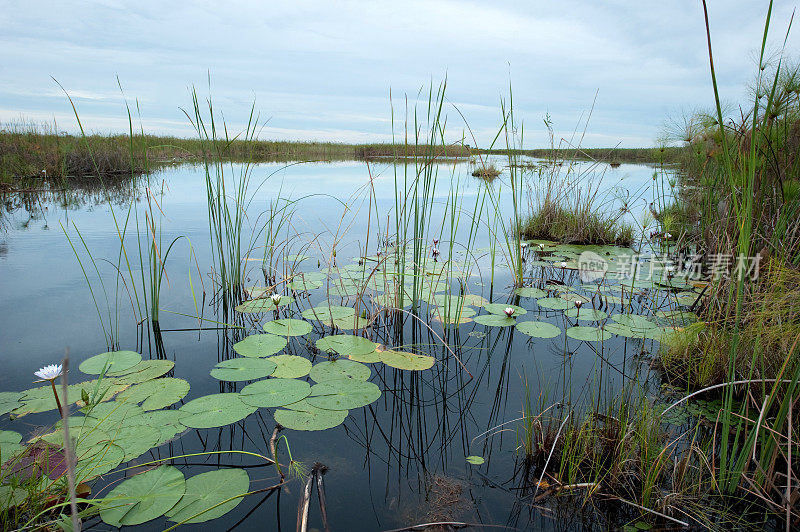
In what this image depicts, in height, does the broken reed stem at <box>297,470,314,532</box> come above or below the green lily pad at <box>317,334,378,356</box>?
below

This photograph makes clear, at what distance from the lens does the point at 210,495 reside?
1.19 m

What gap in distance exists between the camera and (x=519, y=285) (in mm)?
3178

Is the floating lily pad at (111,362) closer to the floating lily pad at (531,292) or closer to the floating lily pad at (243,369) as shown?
the floating lily pad at (243,369)

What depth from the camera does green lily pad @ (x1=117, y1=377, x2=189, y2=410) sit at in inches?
63.4

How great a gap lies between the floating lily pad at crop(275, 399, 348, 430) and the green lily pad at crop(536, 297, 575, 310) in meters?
1.68

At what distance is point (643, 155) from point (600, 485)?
27798mm

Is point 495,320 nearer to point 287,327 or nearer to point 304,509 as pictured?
point 287,327

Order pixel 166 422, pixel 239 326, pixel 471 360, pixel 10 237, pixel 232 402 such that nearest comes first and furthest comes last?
pixel 166 422 < pixel 232 402 < pixel 471 360 < pixel 239 326 < pixel 10 237

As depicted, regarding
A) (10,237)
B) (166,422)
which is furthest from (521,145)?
(10,237)

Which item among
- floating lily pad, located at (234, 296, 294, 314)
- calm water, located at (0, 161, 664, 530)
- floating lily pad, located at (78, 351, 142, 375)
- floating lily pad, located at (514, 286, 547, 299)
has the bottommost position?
calm water, located at (0, 161, 664, 530)

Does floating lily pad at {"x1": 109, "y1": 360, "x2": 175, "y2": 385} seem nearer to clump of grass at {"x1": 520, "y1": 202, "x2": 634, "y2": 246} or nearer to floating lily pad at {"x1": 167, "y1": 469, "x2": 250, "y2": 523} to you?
floating lily pad at {"x1": 167, "y1": 469, "x2": 250, "y2": 523}

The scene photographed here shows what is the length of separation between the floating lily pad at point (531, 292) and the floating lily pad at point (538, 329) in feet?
1.69

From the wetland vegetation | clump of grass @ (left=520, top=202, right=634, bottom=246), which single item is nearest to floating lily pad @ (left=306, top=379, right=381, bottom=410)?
the wetland vegetation

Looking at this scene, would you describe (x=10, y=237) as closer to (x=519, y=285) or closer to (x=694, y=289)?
(x=519, y=285)
